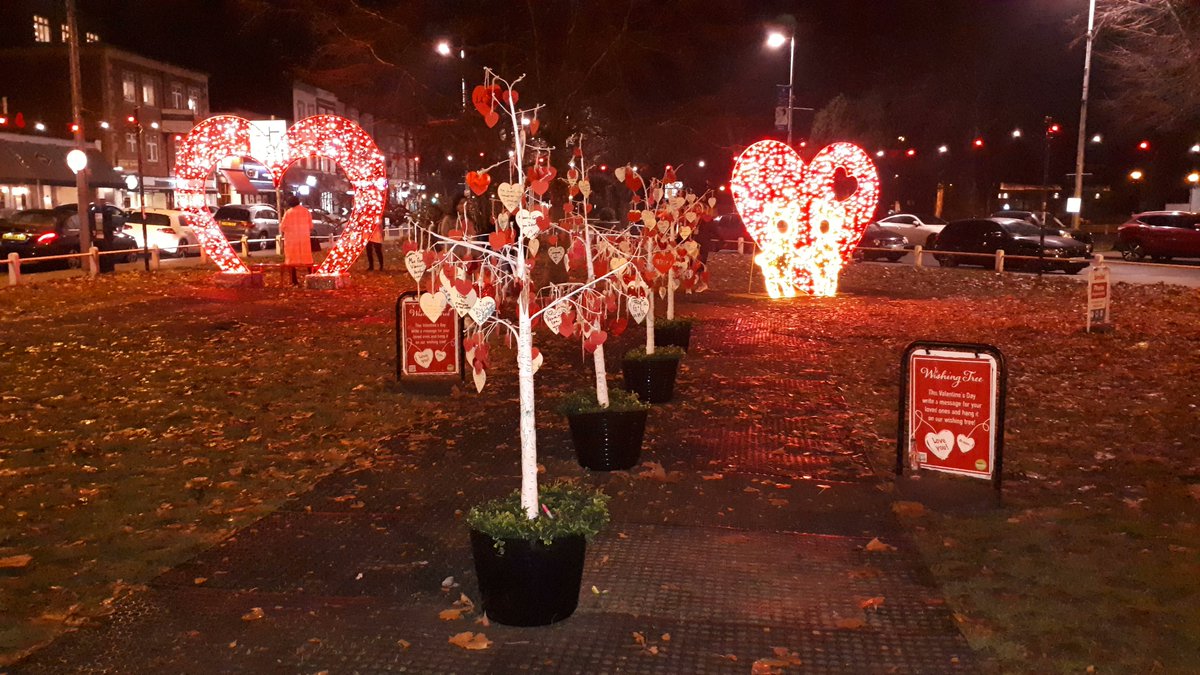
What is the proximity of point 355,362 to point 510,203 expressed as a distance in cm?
800

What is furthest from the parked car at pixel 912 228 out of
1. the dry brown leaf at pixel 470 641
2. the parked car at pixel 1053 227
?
the dry brown leaf at pixel 470 641

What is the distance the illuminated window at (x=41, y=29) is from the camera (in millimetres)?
52531

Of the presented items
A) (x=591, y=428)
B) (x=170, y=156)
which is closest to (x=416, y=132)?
(x=591, y=428)

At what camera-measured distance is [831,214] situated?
18297 millimetres

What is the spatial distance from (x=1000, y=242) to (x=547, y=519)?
89.4ft

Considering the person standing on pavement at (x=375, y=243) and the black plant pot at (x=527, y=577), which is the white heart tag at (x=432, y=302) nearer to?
the black plant pot at (x=527, y=577)

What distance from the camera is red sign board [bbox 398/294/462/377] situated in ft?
33.4

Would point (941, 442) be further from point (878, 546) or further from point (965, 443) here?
point (878, 546)

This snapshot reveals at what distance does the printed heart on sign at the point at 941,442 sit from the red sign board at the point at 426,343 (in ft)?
16.5

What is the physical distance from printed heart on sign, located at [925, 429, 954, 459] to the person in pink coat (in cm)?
1419

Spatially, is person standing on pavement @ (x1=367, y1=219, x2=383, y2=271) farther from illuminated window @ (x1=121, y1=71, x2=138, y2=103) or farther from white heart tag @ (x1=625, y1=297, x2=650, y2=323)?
illuminated window @ (x1=121, y1=71, x2=138, y2=103)

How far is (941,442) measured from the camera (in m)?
6.91

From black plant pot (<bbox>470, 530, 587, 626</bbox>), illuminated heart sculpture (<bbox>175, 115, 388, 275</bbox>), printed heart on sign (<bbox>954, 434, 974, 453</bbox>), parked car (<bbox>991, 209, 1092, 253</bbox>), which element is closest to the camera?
black plant pot (<bbox>470, 530, 587, 626</bbox>)

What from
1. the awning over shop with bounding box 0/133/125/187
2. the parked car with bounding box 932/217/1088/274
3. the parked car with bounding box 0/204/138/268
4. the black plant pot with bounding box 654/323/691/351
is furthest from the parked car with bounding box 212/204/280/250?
the black plant pot with bounding box 654/323/691/351
